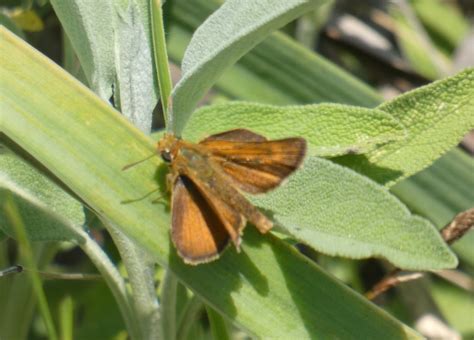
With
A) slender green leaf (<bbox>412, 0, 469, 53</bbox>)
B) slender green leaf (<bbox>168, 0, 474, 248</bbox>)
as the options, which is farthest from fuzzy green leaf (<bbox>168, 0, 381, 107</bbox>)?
slender green leaf (<bbox>412, 0, 469, 53</bbox>)

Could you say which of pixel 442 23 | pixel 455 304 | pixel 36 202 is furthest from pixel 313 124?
pixel 442 23

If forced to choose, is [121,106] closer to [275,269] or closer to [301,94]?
[275,269]

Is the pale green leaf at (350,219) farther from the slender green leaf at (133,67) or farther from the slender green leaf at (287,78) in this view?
the slender green leaf at (287,78)

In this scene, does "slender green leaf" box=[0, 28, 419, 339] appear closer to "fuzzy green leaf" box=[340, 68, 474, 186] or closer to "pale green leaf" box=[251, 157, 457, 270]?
"pale green leaf" box=[251, 157, 457, 270]

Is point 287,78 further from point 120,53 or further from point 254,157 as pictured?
point 254,157

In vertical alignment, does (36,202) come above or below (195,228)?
below
